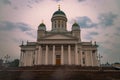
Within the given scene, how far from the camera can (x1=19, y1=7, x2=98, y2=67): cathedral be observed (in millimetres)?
43844

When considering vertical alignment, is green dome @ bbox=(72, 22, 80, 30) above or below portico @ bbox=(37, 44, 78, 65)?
above

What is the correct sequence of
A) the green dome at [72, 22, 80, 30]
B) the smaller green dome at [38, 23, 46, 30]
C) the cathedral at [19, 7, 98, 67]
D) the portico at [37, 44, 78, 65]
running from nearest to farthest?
the portico at [37, 44, 78, 65]
the cathedral at [19, 7, 98, 67]
the green dome at [72, 22, 80, 30]
the smaller green dome at [38, 23, 46, 30]

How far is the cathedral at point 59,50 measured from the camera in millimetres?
43844

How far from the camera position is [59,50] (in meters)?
45.7

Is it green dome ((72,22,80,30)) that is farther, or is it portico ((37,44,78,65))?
green dome ((72,22,80,30))

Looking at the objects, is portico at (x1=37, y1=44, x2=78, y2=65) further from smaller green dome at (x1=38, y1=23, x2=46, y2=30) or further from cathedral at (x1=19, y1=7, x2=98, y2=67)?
smaller green dome at (x1=38, y1=23, x2=46, y2=30)

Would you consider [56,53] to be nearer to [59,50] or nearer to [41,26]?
[59,50]

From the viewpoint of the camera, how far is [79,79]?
25.2 meters

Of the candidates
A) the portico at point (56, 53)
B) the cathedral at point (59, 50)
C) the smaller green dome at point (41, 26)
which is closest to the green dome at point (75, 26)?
the cathedral at point (59, 50)

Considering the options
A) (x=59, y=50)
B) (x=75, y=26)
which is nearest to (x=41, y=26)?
(x=59, y=50)

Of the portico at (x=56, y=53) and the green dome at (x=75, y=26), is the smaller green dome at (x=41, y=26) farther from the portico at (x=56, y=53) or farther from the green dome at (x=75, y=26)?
the green dome at (x=75, y=26)

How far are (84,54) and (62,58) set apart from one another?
798cm

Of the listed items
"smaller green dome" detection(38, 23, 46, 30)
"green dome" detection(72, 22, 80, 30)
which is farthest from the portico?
"smaller green dome" detection(38, 23, 46, 30)

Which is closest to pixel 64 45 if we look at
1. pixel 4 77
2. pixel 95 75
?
pixel 95 75
